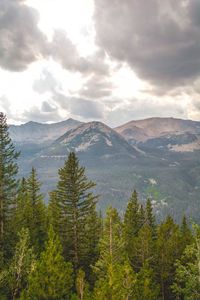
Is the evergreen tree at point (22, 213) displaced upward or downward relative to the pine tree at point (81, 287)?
upward

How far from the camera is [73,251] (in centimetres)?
4466

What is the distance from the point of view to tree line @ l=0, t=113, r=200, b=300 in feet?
109

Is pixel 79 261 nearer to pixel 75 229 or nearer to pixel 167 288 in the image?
pixel 75 229

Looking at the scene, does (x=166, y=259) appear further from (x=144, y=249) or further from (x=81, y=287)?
(x=81, y=287)

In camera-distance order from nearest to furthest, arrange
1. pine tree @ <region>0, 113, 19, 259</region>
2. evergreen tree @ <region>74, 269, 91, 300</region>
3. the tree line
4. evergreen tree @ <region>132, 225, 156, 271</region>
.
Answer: evergreen tree @ <region>74, 269, 91, 300</region> → the tree line → pine tree @ <region>0, 113, 19, 259</region> → evergreen tree @ <region>132, 225, 156, 271</region>

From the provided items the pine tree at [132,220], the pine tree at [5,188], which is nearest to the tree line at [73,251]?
the pine tree at [5,188]

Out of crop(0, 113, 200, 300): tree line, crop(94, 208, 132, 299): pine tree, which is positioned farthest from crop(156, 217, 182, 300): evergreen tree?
crop(94, 208, 132, 299): pine tree

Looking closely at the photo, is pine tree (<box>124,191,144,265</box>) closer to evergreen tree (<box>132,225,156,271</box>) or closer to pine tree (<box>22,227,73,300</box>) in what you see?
evergreen tree (<box>132,225,156,271</box>)

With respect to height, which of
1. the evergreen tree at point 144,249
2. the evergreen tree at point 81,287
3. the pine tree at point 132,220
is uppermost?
the pine tree at point 132,220

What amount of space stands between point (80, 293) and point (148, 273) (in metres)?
9.92

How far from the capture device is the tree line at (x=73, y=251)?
33312 millimetres

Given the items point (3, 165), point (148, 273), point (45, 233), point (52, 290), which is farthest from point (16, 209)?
point (148, 273)

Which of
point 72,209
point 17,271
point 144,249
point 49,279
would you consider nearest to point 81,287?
point 49,279

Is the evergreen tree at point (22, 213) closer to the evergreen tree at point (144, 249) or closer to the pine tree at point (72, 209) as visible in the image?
the pine tree at point (72, 209)
